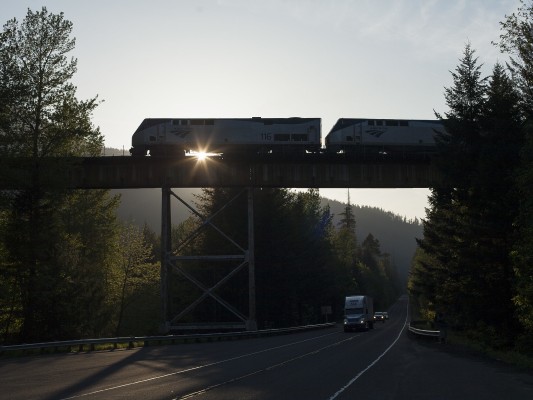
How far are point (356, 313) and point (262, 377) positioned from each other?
41617 mm

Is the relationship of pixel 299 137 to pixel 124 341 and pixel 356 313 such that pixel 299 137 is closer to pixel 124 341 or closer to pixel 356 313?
pixel 356 313

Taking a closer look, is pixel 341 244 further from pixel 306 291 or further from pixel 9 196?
pixel 9 196

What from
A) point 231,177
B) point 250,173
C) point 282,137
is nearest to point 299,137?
point 282,137

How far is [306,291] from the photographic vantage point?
77562 millimetres

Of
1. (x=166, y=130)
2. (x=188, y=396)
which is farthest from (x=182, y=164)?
(x=188, y=396)

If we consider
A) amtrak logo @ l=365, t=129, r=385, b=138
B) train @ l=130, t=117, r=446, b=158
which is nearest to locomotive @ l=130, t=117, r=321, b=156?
train @ l=130, t=117, r=446, b=158

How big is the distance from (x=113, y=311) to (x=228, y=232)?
13.1 meters

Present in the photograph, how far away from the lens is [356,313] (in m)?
58.6

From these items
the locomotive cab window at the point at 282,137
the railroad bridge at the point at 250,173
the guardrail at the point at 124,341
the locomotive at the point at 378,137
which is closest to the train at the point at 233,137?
the locomotive cab window at the point at 282,137

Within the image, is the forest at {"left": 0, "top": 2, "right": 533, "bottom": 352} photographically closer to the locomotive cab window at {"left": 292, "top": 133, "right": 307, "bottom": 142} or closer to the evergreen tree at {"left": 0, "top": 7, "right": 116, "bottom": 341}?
the evergreen tree at {"left": 0, "top": 7, "right": 116, "bottom": 341}

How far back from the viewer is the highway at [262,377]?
14.6 metres

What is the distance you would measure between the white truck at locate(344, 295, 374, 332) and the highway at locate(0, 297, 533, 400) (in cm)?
3034

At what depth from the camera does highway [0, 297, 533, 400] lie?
14609 millimetres

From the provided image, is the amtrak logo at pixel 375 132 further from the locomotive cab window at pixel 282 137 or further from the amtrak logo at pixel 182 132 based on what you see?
the amtrak logo at pixel 182 132
